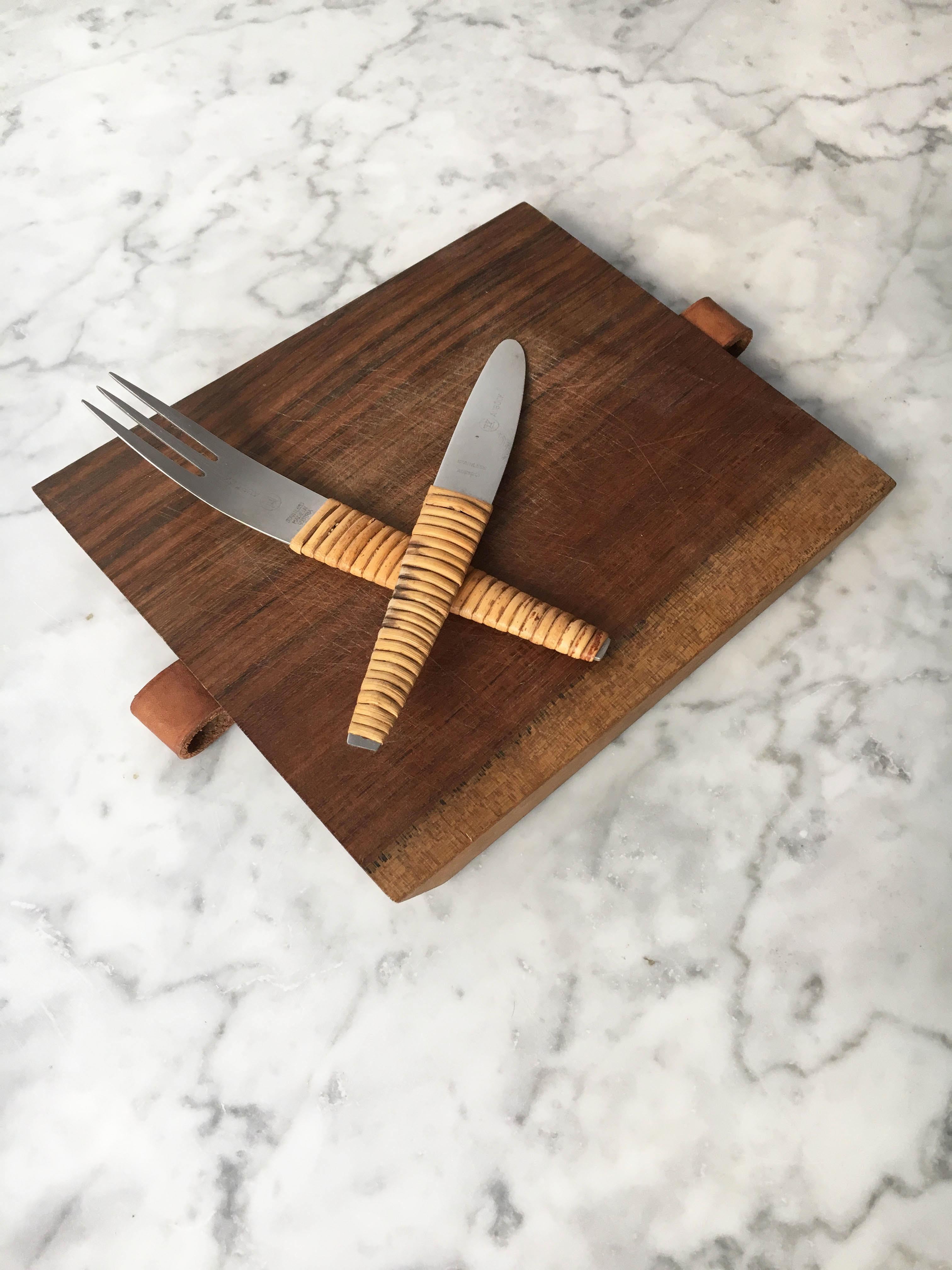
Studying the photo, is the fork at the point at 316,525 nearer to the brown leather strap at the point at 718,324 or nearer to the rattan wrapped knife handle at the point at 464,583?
the rattan wrapped knife handle at the point at 464,583

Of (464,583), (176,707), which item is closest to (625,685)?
(464,583)

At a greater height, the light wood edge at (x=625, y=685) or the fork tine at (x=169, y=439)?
the fork tine at (x=169, y=439)

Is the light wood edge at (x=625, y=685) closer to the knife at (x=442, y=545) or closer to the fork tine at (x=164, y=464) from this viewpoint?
the knife at (x=442, y=545)

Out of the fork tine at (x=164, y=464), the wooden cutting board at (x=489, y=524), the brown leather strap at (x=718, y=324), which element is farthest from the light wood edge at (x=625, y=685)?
the fork tine at (x=164, y=464)

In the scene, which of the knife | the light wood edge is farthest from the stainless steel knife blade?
the light wood edge

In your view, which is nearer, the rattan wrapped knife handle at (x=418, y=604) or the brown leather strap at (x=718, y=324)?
the rattan wrapped knife handle at (x=418, y=604)

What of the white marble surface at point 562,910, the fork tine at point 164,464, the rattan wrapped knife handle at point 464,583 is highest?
the fork tine at point 164,464

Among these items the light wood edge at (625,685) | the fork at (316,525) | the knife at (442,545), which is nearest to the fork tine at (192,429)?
the fork at (316,525)

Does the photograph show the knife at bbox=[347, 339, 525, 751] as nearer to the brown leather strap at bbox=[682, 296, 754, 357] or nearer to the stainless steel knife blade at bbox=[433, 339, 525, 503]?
the stainless steel knife blade at bbox=[433, 339, 525, 503]
